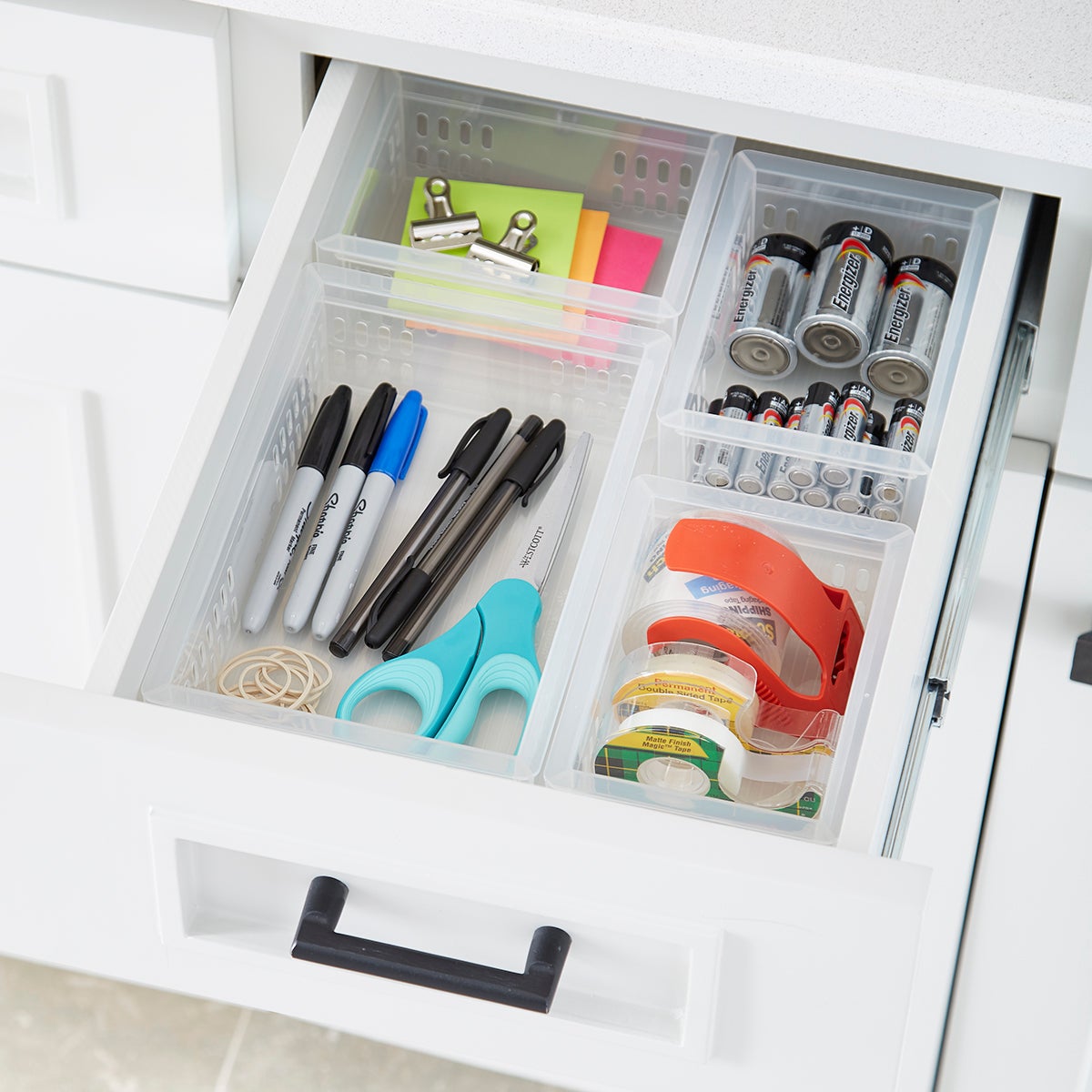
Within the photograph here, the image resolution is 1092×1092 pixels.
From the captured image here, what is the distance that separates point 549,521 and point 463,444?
8 centimetres

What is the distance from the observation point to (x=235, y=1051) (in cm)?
86

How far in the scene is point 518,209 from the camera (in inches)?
35.9

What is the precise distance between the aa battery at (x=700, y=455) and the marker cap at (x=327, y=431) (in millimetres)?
202

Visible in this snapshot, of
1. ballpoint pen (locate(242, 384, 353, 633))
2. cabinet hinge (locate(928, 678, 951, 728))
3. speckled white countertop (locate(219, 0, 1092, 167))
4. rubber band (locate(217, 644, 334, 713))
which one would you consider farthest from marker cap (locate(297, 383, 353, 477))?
cabinet hinge (locate(928, 678, 951, 728))

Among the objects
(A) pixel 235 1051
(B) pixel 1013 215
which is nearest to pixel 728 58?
(B) pixel 1013 215

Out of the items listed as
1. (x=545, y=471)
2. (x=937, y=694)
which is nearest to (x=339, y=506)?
(x=545, y=471)

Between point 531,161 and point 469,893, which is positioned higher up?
point 531,161

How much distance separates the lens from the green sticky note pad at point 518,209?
90 cm

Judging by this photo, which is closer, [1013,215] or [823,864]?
[823,864]

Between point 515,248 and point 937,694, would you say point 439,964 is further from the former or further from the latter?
point 515,248

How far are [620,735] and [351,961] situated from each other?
0.51ft

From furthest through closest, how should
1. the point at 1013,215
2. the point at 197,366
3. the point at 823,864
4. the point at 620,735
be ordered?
the point at 197,366 → the point at 1013,215 → the point at 620,735 → the point at 823,864

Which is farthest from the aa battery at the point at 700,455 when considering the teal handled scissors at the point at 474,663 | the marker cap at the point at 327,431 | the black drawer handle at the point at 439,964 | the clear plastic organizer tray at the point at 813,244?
the black drawer handle at the point at 439,964

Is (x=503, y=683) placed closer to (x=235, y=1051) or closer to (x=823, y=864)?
(x=823, y=864)
